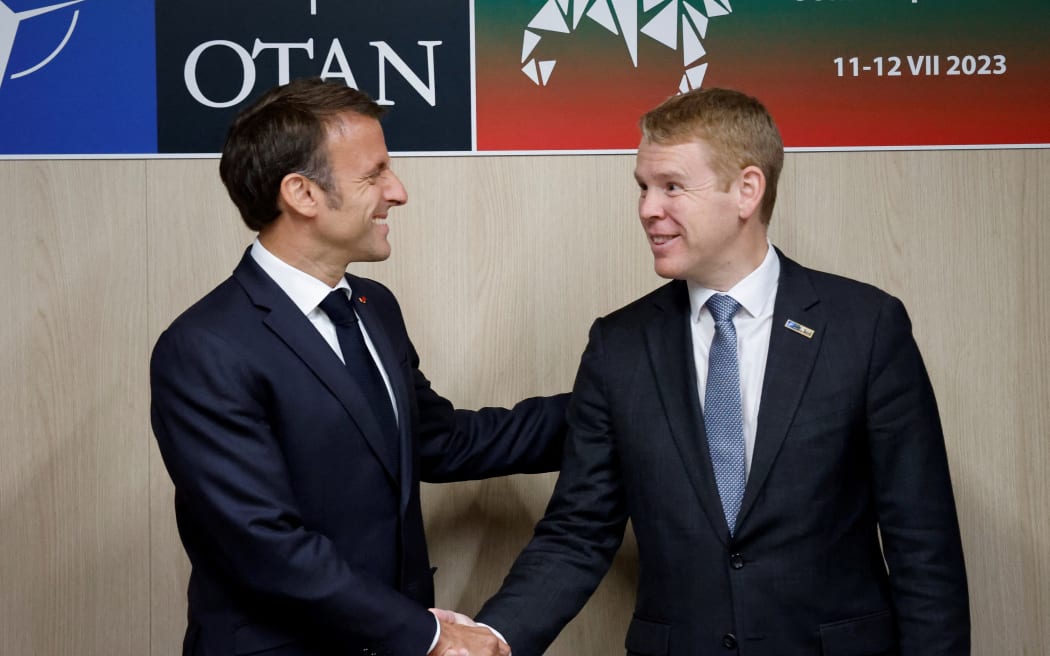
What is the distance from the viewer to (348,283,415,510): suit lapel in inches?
81.5

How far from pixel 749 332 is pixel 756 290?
0.07 m

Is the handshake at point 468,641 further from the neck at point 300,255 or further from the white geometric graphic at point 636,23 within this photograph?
the white geometric graphic at point 636,23

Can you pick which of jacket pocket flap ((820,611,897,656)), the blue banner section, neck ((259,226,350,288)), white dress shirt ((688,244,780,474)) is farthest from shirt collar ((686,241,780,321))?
the blue banner section

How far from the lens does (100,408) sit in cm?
274

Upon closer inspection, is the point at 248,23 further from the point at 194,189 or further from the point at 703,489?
the point at 703,489

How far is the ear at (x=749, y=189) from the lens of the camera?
2014mm

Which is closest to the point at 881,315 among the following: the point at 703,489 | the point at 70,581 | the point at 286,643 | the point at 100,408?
the point at 703,489

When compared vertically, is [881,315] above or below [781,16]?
below

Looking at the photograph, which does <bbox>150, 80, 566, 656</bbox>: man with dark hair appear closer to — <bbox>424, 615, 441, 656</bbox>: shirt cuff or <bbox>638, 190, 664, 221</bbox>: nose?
<bbox>424, 615, 441, 656</bbox>: shirt cuff

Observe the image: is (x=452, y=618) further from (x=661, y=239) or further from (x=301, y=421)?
(x=661, y=239)

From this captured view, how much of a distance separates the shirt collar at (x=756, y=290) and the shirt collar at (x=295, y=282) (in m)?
0.67

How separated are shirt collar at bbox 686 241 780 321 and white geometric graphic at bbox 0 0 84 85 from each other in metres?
1.61

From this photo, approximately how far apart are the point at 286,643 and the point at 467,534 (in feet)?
2.92

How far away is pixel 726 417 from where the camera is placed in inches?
77.8
